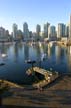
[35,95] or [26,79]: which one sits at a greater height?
[35,95]

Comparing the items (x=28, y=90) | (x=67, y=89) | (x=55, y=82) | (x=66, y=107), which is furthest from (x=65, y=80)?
(x=66, y=107)

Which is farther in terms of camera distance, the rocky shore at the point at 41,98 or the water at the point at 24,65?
the water at the point at 24,65

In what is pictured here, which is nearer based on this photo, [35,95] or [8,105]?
[8,105]

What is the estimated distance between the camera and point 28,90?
3047 centimetres

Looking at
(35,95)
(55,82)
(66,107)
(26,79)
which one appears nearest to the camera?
(66,107)

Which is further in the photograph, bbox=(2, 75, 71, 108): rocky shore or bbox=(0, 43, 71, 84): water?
bbox=(0, 43, 71, 84): water

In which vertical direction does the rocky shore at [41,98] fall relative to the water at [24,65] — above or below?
above

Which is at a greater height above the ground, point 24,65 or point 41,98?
point 41,98

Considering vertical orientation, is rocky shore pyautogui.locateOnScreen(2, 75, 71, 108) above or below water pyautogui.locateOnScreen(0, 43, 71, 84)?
above

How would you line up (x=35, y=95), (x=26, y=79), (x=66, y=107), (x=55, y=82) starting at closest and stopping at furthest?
1. (x=66, y=107)
2. (x=35, y=95)
3. (x=55, y=82)
4. (x=26, y=79)

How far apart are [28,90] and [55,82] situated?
6.01 m

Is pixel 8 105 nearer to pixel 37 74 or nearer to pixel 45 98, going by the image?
pixel 45 98

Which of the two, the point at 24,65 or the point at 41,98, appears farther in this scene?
the point at 24,65

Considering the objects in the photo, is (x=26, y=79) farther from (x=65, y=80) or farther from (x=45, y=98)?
(x=45, y=98)
